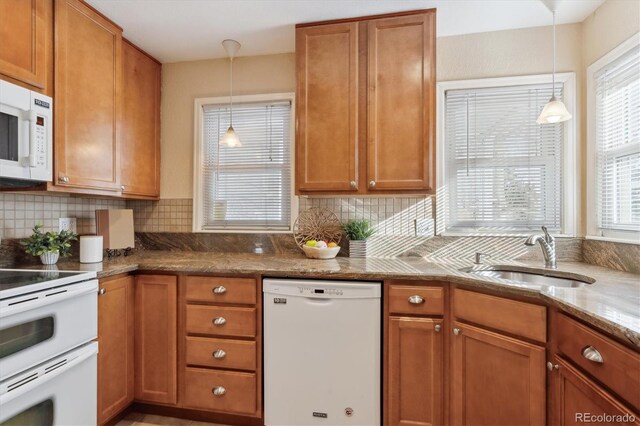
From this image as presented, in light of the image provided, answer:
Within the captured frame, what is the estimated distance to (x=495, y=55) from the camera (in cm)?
232

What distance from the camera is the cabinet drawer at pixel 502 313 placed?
55.8 inches

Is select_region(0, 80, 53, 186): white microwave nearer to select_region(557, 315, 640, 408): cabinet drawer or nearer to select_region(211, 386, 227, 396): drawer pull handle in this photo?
select_region(211, 386, 227, 396): drawer pull handle

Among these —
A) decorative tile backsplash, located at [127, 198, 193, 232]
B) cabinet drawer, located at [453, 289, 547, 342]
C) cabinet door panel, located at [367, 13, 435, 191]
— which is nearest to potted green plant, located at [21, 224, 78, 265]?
decorative tile backsplash, located at [127, 198, 193, 232]

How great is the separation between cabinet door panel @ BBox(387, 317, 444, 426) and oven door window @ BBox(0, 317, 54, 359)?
162cm

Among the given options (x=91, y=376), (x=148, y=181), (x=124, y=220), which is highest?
(x=148, y=181)

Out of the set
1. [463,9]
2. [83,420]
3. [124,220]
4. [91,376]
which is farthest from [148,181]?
[463,9]

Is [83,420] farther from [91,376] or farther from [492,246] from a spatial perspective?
[492,246]

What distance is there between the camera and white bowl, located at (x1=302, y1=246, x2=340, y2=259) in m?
2.27

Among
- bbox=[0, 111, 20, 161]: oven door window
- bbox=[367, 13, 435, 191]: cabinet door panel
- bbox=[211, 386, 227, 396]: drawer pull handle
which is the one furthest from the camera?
bbox=[367, 13, 435, 191]: cabinet door panel

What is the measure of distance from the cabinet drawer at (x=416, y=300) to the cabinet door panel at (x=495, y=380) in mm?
134

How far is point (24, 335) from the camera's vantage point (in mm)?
1423

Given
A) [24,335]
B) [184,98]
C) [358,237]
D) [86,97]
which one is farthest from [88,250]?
[358,237]

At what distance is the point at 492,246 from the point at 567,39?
144cm

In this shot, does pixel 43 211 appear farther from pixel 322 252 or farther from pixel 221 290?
pixel 322 252
